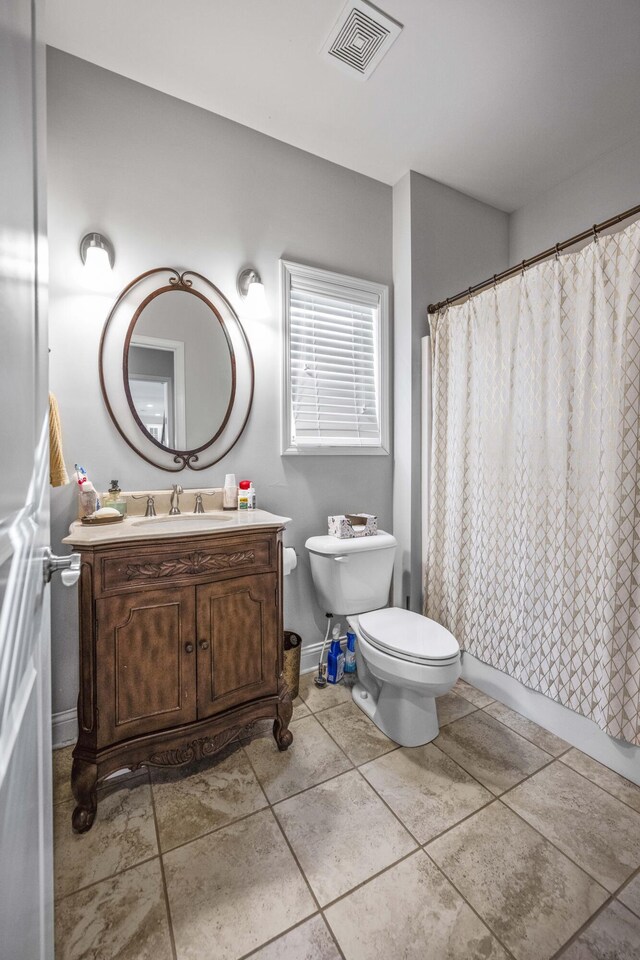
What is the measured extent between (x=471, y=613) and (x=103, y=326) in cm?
218

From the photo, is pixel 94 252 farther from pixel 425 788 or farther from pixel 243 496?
pixel 425 788

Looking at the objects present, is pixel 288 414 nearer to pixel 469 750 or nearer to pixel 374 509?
pixel 374 509

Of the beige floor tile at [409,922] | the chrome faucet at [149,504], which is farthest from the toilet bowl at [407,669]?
the chrome faucet at [149,504]

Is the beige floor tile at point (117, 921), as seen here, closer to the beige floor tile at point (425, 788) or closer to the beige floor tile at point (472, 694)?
the beige floor tile at point (425, 788)

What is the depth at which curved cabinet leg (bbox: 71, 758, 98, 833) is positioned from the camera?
127 cm

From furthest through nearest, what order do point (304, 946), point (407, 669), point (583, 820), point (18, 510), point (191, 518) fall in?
point (191, 518) → point (407, 669) → point (583, 820) → point (304, 946) → point (18, 510)

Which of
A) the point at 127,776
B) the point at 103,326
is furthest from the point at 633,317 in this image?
the point at 127,776

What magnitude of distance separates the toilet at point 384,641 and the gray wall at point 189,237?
0.93 ft

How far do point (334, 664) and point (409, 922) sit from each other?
3.67ft

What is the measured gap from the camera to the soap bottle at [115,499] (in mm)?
1653

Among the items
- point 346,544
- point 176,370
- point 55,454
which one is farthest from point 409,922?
point 176,370

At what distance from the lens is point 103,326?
1.69 m

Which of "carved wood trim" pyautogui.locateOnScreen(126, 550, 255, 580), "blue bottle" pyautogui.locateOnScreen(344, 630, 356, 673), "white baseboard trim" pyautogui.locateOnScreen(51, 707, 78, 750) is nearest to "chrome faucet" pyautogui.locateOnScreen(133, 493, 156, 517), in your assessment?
"carved wood trim" pyautogui.locateOnScreen(126, 550, 255, 580)

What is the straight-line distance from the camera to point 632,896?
1101mm
